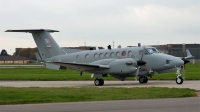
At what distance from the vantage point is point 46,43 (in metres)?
36.7

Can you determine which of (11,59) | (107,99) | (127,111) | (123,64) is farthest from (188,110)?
(11,59)

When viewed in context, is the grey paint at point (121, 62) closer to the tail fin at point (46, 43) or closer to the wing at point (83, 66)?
the wing at point (83, 66)

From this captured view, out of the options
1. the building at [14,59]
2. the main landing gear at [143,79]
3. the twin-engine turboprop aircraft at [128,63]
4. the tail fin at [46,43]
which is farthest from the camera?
the building at [14,59]

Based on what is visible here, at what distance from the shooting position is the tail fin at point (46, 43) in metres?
36.3

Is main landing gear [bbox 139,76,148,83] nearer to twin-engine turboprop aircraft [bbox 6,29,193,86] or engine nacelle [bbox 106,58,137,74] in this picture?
twin-engine turboprop aircraft [bbox 6,29,193,86]

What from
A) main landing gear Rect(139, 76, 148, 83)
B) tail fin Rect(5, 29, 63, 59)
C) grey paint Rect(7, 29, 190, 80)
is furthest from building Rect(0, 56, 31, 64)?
main landing gear Rect(139, 76, 148, 83)

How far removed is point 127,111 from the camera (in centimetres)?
1345

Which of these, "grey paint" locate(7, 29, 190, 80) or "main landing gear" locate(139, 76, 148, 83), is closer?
"grey paint" locate(7, 29, 190, 80)

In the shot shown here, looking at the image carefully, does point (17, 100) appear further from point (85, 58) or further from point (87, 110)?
point (85, 58)

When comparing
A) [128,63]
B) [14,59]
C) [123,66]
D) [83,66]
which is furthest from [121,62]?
[14,59]

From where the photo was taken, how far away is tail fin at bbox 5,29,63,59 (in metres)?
36.3

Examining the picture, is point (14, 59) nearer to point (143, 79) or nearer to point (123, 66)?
point (143, 79)

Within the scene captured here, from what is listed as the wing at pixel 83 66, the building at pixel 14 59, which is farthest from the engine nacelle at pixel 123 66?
the building at pixel 14 59

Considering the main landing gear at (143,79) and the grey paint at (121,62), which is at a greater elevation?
the grey paint at (121,62)
